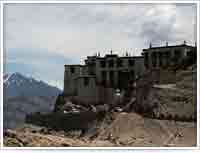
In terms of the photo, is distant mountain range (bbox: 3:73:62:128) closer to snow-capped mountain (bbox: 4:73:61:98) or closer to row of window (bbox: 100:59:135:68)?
snow-capped mountain (bbox: 4:73:61:98)

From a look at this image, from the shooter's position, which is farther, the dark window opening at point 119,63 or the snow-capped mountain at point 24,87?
the dark window opening at point 119,63

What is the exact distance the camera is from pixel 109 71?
28.7ft

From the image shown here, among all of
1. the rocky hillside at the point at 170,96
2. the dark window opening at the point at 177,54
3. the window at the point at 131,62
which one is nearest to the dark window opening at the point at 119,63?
the window at the point at 131,62

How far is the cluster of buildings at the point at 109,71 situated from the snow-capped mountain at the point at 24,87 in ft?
1.31

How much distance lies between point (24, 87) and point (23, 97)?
16cm

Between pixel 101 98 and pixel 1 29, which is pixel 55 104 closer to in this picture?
pixel 101 98

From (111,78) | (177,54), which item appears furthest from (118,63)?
(177,54)

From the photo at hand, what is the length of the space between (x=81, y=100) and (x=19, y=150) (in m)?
2.56

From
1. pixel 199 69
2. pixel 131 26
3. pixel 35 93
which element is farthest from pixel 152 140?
pixel 35 93

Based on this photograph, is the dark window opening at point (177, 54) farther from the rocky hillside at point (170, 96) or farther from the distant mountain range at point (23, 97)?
the distant mountain range at point (23, 97)

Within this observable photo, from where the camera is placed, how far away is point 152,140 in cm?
630

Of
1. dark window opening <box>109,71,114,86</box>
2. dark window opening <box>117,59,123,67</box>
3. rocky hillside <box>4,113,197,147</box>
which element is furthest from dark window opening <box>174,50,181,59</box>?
rocky hillside <box>4,113,197,147</box>

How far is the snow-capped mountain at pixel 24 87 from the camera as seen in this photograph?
645 cm

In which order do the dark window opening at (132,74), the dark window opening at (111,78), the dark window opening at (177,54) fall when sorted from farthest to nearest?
1. the dark window opening at (111,78)
2. the dark window opening at (132,74)
3. the dark window opening at (177,54)
